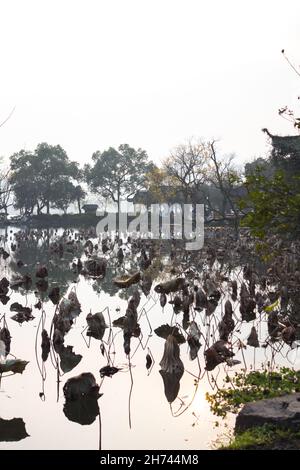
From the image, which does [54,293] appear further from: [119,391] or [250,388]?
[250,388]

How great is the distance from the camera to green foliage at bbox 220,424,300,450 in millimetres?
6371

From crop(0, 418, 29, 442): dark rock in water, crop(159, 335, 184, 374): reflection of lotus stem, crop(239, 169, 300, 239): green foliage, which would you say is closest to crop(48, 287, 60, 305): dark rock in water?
crop(159, 335, 184, 374): reflection of lotus stem

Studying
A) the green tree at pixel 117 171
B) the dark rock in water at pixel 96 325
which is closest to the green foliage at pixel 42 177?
the green tree at pixel 117 171

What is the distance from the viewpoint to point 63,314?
1070 centimetres

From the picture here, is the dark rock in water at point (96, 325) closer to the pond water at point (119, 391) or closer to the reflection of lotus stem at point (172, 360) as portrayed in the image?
the pond water at point (119, 391)

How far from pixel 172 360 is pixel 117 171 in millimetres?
107193

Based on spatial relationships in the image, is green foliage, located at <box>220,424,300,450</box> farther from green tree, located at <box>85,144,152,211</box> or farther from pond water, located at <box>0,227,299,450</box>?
green tree, located at <box>85,144,152,211</box>

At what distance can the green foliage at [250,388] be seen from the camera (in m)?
8.15

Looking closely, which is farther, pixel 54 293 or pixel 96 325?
pixel 54 293

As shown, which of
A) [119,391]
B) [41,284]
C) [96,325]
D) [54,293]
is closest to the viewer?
[119,391]

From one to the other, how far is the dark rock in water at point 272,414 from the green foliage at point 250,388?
705mm

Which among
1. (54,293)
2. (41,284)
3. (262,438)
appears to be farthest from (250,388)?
(41,284)

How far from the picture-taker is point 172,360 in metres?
9.22
